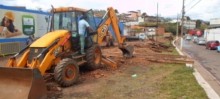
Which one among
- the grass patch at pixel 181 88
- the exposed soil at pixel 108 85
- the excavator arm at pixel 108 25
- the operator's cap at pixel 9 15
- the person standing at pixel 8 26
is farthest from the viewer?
the operator's cap at pixel 9 15

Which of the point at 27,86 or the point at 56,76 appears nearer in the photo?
the point at 27,86

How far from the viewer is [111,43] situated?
110ft

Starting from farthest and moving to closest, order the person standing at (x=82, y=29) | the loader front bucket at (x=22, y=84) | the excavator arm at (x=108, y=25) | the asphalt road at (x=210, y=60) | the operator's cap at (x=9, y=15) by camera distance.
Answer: the operator's cap at (x=9, y=15) → the asphalt road at (x=210, y=60) → the excavator arm at (x=108, y=25) → the person standing at (x=82, y=29) → the loader front bucket at (x=22, y=84)

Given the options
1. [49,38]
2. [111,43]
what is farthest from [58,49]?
[111,43]

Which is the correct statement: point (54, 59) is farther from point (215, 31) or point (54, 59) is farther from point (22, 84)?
point (215, 31)

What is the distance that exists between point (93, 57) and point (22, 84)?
5.09m

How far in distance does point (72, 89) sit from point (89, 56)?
8.78 feet

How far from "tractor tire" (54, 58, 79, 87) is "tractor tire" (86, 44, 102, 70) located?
66.6 inches

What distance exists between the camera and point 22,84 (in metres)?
9.11

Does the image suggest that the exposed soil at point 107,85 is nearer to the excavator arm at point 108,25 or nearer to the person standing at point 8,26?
the excavator arm at point 108,25

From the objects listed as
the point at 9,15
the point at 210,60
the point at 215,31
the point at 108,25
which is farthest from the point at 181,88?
the point at 215,31

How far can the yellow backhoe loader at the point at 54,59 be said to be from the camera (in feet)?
29.6

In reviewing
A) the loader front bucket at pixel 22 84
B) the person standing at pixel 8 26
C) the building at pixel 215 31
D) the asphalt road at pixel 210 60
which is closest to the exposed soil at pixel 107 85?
the loader front bucket at pixel 22 84

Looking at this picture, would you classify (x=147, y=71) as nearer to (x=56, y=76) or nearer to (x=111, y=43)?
(x=56, y=76)
